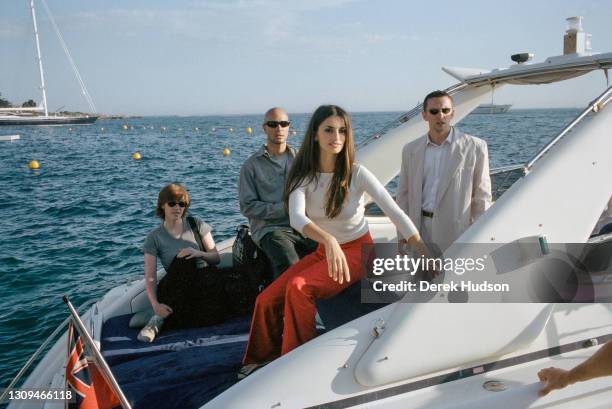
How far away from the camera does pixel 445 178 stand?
3203 millimetres

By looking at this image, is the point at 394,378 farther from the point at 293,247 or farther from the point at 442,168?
the point at 293,247

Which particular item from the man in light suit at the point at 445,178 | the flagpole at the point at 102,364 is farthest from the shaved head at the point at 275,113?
the flagpole at the point at 102,364

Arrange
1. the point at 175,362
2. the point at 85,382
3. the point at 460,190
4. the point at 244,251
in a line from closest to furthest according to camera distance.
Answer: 1. the point at 85,382
2. the point at 460,190
3. the point at 175,362
4. the point at 244,251

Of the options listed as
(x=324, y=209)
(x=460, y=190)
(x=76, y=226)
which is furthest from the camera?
(x=76, y=226)

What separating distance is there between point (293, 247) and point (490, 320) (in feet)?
6.33

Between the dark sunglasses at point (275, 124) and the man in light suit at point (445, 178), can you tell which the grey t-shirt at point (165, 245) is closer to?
the dark sunglasses at point (275, 124)

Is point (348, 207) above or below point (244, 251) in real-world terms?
above

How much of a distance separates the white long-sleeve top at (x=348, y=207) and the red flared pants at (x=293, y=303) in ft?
0.32

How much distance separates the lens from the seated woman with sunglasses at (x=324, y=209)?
2.60m

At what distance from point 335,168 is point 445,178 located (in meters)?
Result: 0.91

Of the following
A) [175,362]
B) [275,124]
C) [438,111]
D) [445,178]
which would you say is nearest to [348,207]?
[445,178]

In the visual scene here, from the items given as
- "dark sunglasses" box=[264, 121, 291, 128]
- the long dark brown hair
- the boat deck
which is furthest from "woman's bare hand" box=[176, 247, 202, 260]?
the long dark brown hair

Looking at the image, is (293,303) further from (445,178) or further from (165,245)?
(165,245)

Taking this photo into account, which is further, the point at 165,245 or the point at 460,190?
the point at 165,245
